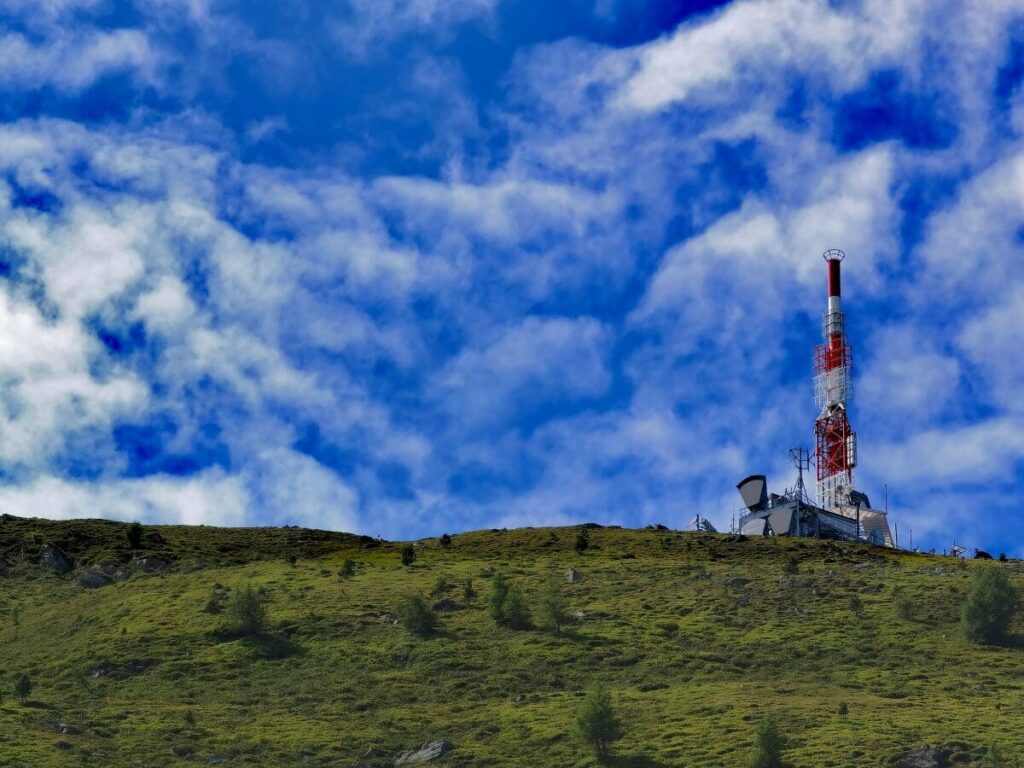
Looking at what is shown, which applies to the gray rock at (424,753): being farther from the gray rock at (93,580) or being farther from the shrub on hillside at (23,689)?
the gray rock at (93,580)

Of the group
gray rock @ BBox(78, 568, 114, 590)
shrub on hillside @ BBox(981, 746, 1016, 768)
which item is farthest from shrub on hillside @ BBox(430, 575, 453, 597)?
shrub on hillside @ BBox(981, 746, 1016, 768)

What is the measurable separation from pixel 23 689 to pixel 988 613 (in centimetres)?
4984

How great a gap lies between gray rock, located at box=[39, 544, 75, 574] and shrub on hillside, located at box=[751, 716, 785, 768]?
57.6 metres

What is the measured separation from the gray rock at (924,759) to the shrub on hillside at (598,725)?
461 inches

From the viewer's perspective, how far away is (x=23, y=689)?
71.3 meters

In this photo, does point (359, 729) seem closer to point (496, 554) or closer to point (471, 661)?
point (471, 661)

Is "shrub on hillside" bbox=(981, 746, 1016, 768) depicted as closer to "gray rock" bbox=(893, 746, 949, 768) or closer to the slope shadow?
"gray rock" bbox=(893, 746, 949, 768)

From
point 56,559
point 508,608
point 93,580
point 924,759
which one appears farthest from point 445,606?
point 924,759

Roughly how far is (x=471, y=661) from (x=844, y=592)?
2514 cm

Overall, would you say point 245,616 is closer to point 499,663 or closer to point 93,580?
point 499,663

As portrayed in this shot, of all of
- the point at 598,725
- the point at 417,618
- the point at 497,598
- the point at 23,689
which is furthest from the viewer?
the point at 497,598

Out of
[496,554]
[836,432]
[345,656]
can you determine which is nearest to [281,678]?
[345,656]

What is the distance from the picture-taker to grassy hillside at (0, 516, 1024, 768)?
63.1 metres

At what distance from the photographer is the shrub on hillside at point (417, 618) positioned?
8031cm
